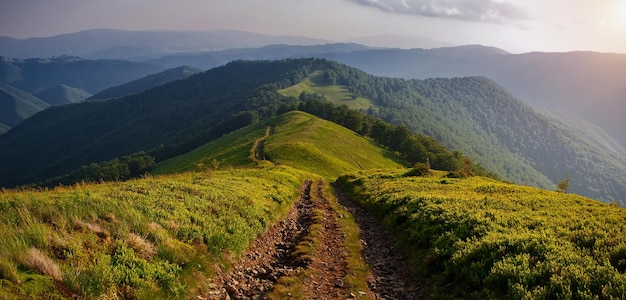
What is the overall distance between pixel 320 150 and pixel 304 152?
897 cm

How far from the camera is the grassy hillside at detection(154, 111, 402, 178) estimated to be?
76812mm

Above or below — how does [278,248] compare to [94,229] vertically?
below

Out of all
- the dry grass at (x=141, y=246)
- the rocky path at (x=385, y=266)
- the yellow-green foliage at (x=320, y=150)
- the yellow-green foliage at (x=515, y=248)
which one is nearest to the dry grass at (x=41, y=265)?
the dry grass at (x=141, y=246)

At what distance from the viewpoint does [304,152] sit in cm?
8162

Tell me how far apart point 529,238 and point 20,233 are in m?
17.2

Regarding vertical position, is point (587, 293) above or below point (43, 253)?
below

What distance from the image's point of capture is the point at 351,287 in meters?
13.8

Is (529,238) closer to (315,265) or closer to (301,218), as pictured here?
(315,265)

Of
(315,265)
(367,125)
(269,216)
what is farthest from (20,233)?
(367,125)

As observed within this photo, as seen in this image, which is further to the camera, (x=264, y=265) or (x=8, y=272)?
(x=264, y=265)

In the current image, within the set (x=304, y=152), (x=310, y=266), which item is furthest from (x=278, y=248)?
(x=304, y=152)

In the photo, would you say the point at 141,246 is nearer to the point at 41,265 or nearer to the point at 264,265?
the point at 41,265

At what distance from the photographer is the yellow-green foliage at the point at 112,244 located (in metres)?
8.38

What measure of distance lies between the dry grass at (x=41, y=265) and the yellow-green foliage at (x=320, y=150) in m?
61.1
